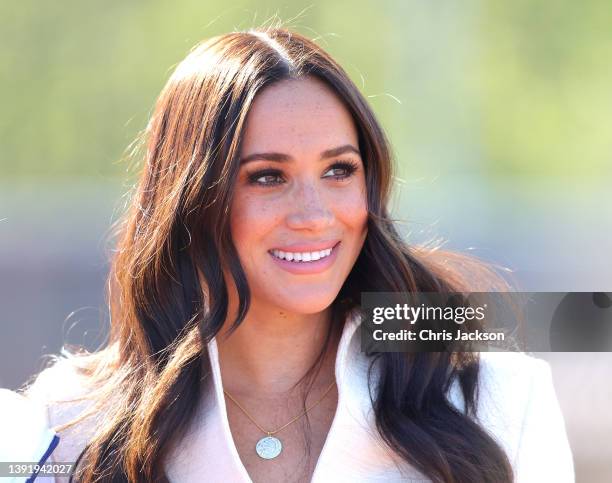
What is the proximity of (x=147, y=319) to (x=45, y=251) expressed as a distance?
14.9 ft

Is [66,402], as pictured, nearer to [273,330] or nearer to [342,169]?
[273,330]

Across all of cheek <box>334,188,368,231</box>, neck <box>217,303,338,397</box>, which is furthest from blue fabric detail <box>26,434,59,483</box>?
cheek <box>334,188,368,231</box>

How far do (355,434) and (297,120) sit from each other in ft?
2.34

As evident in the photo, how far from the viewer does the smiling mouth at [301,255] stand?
2307mm

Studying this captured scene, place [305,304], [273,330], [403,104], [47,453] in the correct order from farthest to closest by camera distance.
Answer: [403,104] → [273,330] → [305,304] → [47,453]

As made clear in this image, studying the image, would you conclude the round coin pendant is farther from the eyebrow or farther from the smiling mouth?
the eyebrow

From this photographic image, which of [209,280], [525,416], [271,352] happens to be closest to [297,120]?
[209,280]

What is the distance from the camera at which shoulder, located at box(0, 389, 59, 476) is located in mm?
2166

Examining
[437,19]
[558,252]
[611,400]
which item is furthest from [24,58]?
[611,400]

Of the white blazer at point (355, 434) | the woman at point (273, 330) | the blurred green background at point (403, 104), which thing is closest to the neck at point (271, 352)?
the woman at point (273, 330)

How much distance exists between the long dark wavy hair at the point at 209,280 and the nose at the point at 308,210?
0.15 metres

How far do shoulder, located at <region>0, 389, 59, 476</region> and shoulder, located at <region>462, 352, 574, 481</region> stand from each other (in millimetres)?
954

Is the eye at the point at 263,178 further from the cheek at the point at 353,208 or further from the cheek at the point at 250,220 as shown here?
the cheek at the point at 353,208

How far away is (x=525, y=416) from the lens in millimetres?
2293
